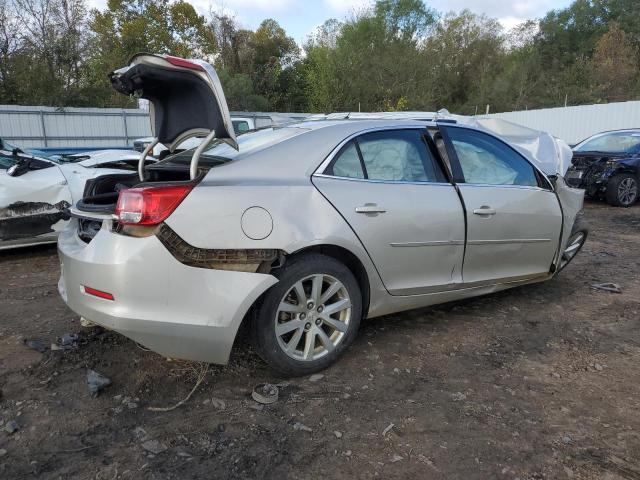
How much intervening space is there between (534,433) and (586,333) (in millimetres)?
1564

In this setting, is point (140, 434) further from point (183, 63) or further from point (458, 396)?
point (183, 63)

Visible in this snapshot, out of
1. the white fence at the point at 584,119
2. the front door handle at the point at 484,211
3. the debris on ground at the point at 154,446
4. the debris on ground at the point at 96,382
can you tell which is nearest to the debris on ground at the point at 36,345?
the debris on ground at the point at 96,382

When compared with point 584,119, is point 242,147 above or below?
below

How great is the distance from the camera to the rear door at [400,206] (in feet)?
9.65

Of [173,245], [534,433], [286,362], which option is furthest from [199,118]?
[534,433]

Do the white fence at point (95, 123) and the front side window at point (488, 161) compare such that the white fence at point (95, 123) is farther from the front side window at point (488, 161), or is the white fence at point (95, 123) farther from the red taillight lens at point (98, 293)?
the red taillight lens at point (98, 293)

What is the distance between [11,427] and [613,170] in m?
10.5

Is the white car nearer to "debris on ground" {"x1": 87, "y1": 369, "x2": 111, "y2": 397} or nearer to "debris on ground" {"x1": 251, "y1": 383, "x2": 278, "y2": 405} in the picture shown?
"debris on ground" {"x1": 87, "y1": 369, "x2": 111, "y2": 397}

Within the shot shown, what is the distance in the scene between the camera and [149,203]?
2.40m

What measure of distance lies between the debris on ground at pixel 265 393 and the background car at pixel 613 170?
8.48 meters

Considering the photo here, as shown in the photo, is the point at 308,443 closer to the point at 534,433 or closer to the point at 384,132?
the point at 534,433

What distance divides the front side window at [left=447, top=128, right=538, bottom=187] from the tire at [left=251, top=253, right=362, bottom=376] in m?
1.33

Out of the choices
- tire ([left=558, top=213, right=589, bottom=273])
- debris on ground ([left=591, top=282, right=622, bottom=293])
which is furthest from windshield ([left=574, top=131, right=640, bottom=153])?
tire ([left=558, top=213, right=589, bottom=273])

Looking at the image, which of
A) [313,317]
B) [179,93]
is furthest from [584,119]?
[179,93]
